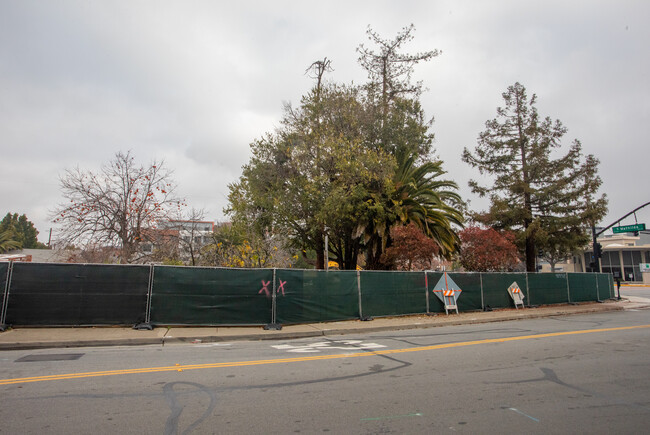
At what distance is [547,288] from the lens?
69.1 ft

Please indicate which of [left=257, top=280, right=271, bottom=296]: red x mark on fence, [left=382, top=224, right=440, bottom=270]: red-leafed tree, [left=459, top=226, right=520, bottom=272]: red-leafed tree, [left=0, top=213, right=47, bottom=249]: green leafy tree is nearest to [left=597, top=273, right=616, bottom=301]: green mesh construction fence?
[left=459, top=226, right=520, bottom=272]: red-leafed tree

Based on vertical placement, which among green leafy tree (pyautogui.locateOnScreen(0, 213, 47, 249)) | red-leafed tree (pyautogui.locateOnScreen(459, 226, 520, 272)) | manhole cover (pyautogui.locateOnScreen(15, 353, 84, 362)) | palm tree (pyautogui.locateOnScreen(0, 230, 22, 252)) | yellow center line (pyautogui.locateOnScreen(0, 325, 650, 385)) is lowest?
manhole cover (pyautogui.locateOnScreen(15, 353, 84, 362))

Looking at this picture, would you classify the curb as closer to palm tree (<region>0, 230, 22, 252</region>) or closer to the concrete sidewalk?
the concrete sidewalk

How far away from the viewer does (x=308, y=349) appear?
375 inches

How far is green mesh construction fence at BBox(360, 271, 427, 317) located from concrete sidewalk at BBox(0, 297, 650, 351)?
0.37 m

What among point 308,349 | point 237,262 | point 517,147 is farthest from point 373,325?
point 517,147

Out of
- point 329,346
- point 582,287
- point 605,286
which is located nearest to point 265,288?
point 329,346

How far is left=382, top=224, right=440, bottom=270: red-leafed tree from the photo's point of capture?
61.8 ft

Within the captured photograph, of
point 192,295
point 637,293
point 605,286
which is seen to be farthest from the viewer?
point 637,293

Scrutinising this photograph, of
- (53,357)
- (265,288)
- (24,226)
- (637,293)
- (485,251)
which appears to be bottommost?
(53,357)

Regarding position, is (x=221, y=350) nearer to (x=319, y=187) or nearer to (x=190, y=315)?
(x=190, y=315)

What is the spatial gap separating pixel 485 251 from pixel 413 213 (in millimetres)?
4030

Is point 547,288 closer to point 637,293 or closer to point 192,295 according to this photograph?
point 192,295

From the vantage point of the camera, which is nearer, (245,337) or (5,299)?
(5,299)
